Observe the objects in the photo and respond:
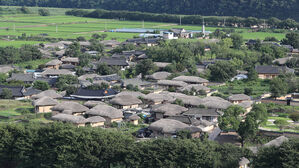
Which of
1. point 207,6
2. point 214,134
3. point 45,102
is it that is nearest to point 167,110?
point 214,134

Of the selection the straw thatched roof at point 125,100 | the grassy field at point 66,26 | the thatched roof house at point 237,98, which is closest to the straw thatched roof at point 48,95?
the straw thatched roof at point 125,100

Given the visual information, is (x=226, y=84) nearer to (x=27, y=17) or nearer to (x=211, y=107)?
(x=211, y=107)

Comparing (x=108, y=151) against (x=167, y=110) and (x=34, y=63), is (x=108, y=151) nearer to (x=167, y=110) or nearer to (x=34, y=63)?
(x=167, y=110)

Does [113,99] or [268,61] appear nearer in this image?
[113,99]

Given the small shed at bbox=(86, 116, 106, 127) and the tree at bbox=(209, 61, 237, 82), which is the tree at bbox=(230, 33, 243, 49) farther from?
the small shed at bbox=(86, 116, 106, 127)

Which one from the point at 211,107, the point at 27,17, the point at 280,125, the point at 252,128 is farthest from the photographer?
the point at 27,17

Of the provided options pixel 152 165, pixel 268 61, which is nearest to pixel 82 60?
pixel 268 61

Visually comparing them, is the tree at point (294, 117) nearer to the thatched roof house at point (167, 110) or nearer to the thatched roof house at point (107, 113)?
the thatched roof house at point (167, 110)
